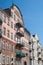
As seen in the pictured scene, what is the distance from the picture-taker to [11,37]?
1745 inches

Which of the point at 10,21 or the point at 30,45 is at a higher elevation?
the point at 10,21

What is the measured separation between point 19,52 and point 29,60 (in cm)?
1111

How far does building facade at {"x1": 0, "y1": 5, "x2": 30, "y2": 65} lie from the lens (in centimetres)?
4009

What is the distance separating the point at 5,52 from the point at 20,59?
892cm

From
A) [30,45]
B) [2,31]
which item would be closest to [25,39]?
[30,45]

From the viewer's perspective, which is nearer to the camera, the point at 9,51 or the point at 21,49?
the point at 9,51

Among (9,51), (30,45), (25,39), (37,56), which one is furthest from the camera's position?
(37,56)

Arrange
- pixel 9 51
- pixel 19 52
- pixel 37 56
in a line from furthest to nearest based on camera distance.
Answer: pixel 37 56
pixel 19 52
pixel 9 51

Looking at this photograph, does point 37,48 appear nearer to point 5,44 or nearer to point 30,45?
point 30,45

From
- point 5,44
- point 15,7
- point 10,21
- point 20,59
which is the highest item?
point 15,7

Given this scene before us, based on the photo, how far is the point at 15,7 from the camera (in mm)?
47719

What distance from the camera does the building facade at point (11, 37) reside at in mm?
40094

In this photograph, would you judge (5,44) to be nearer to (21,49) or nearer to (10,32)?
(10,32)

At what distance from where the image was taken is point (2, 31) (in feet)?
131
